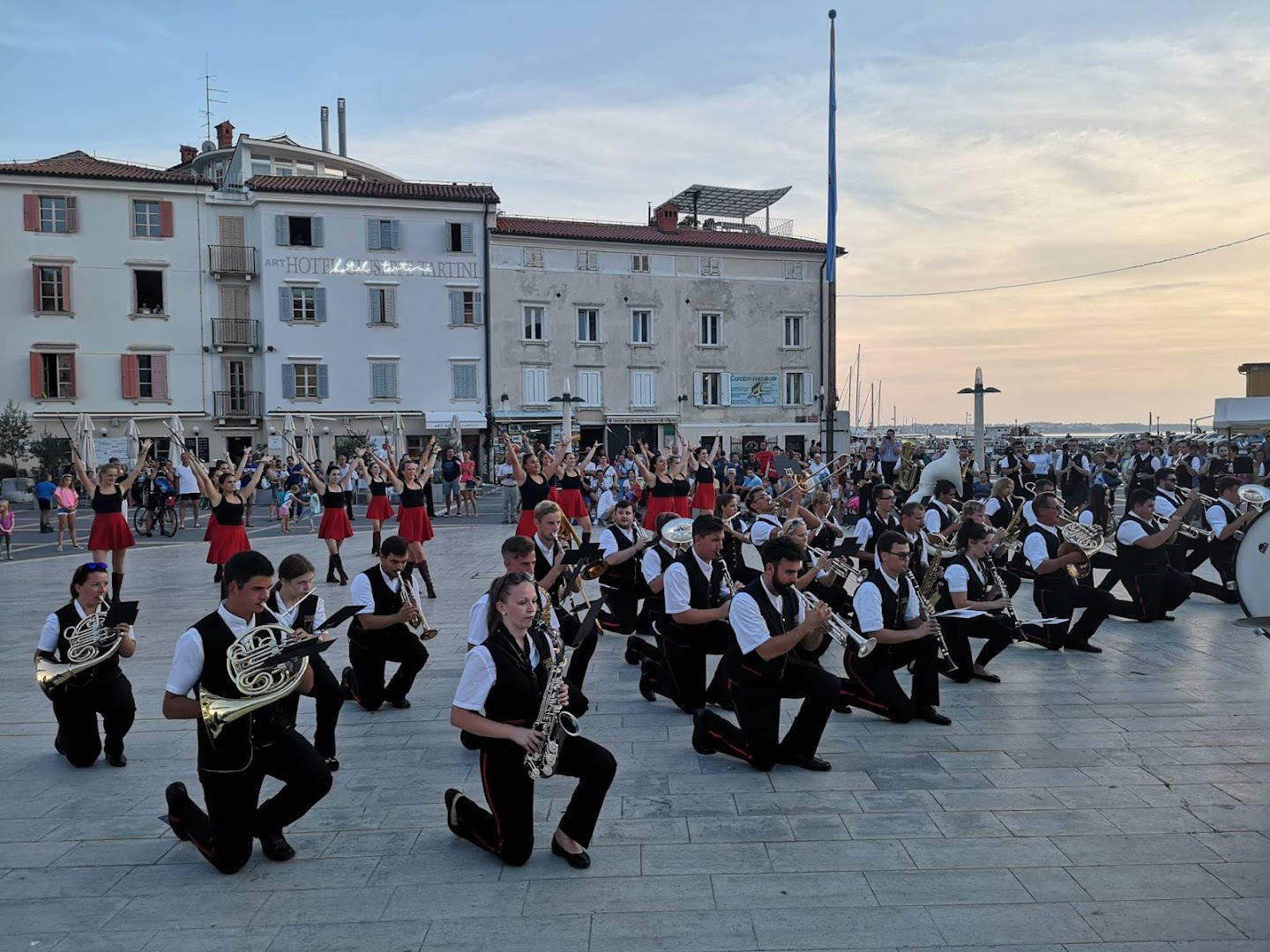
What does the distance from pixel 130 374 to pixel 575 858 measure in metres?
40.2

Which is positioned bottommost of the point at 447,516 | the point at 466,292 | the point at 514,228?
the point at 447,516

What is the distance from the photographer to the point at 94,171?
39.5 metres

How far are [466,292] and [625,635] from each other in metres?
33.6

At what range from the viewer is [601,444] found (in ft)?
147

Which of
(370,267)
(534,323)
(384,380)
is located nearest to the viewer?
(370,267)

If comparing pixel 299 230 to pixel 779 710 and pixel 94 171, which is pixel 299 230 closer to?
pixel 94 171

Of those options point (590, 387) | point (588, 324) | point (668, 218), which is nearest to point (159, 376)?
point (590, 387)

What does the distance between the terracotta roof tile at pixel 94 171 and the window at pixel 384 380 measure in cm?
966

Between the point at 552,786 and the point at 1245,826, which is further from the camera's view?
the point at 552,786

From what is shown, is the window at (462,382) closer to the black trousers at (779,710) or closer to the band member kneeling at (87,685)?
the band member kneeling at (87,685)

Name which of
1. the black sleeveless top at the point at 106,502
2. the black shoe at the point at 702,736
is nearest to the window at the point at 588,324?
the black sleeveless top at the point at 106,502

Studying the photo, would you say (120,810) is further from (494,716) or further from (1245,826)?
(1245,826)

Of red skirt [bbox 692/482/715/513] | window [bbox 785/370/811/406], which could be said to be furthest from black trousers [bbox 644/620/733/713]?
window [bbox 785/370/811/406]

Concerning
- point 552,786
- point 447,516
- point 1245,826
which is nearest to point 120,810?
point 552,786
